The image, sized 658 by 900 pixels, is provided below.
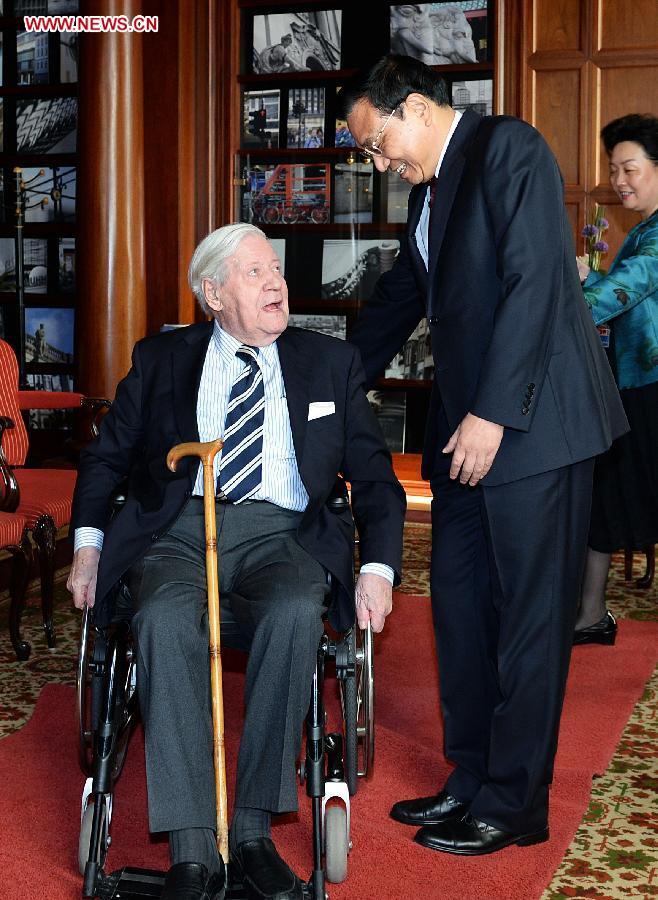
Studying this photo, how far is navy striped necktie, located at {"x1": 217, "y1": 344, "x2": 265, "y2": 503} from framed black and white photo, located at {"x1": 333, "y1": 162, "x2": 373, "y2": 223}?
12.7 feet

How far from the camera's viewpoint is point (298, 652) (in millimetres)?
2041

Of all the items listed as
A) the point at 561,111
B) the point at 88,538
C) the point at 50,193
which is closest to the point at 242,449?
the point at 88,538

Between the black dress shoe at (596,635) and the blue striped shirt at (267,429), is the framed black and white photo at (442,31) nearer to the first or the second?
the black dress shoe at (596,635)

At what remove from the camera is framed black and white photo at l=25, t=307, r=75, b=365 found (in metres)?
6.70

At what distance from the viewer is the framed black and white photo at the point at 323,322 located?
20.3 feet

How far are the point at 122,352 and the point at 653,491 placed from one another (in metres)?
3.16

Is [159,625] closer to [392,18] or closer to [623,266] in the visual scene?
[623,266]

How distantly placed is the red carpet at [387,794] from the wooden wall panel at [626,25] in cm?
315

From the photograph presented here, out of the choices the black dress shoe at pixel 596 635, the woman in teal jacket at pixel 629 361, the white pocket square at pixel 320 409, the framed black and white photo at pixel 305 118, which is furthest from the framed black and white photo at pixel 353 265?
the white pocket square at pixel 320 409

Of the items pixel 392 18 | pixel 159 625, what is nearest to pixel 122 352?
pixel 392 18

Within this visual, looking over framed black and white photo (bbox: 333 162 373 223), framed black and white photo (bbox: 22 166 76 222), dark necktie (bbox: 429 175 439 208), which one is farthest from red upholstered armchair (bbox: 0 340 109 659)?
framed black and white photo (bbox: 22 166 76 222)

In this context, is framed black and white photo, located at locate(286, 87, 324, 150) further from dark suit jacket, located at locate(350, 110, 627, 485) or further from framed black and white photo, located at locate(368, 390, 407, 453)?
dark suit jacket, located at locate(350, 110, 627, 485)

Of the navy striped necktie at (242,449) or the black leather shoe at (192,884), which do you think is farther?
the navy striped necktie at (242,449)

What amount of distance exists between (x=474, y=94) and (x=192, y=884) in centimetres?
470
